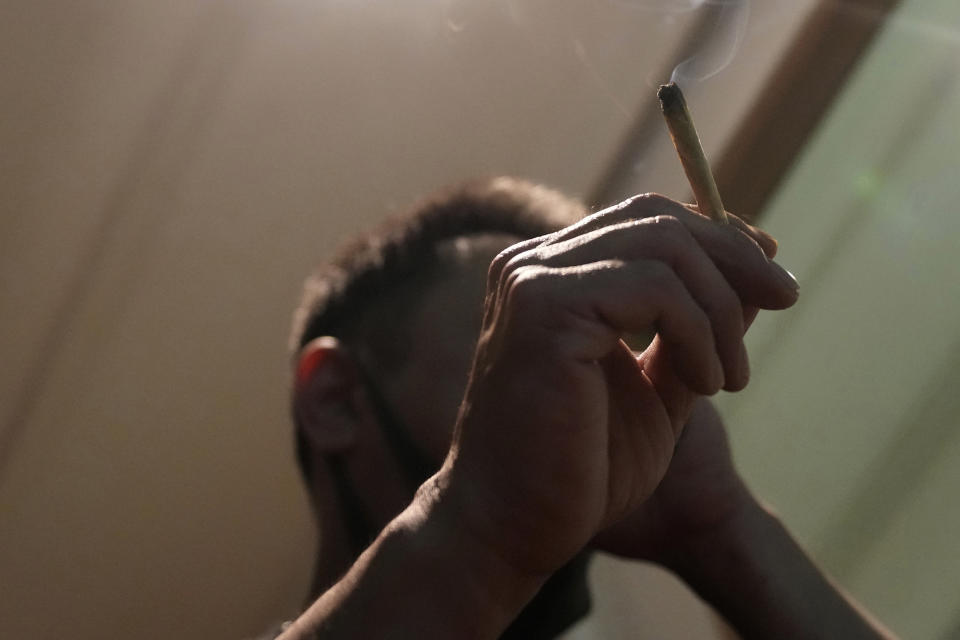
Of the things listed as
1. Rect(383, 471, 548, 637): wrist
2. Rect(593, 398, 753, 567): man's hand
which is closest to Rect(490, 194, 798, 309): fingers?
Rect(383, 471, 548, 637): wrist

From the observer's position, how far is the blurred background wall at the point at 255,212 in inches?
31.4

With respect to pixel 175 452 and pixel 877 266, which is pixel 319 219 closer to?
pixel 175 452

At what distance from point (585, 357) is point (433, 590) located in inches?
4.8

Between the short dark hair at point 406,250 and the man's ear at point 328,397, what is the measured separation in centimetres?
2

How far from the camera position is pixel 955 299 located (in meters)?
0.67

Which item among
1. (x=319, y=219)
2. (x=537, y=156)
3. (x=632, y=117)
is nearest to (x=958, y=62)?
(x=632, y=117)

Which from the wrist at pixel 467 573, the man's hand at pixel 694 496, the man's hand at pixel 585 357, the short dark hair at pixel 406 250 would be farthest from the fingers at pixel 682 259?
the short dark hair at pixel 406 250

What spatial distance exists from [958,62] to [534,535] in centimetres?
64

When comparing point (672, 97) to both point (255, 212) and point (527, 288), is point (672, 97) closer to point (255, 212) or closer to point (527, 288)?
point (527, 288)

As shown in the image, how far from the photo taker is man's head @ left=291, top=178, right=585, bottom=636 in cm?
66

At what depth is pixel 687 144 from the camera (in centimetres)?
33

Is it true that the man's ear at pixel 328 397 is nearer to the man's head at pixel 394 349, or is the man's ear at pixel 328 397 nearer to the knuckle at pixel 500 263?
the man's head at pixel 394 349

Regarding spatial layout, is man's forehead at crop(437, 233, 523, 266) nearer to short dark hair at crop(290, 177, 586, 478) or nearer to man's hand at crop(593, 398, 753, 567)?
short dark hair at crop(290, 177, 586, 478)

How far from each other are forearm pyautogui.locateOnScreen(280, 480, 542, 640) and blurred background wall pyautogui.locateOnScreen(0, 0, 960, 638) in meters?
0.48
